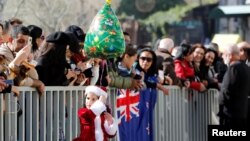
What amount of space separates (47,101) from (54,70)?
355 mm

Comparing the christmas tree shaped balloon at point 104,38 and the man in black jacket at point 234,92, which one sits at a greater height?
the christmas tree shaped balloon at point 104,38

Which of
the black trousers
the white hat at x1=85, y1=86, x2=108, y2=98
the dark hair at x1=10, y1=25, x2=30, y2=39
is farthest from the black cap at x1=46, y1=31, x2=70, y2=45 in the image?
the black trousers

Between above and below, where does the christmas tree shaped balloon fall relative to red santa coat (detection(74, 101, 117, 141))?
above

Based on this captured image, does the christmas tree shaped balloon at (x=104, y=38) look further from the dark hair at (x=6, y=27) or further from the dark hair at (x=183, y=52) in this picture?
the dark hair at (x=183, y=52)

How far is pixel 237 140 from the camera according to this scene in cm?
1498

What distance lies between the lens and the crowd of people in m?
10.1

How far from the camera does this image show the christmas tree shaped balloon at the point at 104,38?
10.8 meters

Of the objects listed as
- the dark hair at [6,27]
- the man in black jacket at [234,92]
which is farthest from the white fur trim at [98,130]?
the man in black jacket at [234,92]

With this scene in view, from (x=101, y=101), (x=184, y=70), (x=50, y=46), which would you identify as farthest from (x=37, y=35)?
(x=184, y=70)

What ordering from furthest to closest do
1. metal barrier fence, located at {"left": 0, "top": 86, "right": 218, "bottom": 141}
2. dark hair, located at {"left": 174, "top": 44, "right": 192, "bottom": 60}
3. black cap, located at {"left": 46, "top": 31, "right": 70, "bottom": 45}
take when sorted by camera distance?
1. dark hair, located at {"left": 174, "top": 44, "right": 192, "bottom": 60}
2. black cap, located at {"left": 46, "top": 31, "right": 70, "bottom": 45}
3. metal barrier fence, located at {"left": 0, "top": 86, "right": 218, "bottom": 141}

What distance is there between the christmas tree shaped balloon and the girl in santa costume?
2.20ft

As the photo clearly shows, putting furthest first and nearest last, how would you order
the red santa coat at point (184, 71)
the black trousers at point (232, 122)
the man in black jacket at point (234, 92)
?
1. the red santa coat at point (184, 71)
2. the black trousers at point (232, 122)
3. the man in black jacket at point (234, 92)

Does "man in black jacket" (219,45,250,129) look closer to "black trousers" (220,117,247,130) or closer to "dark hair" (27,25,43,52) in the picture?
"black trousers" (220,117,247,130)

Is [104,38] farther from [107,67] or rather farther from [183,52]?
[183,52]
